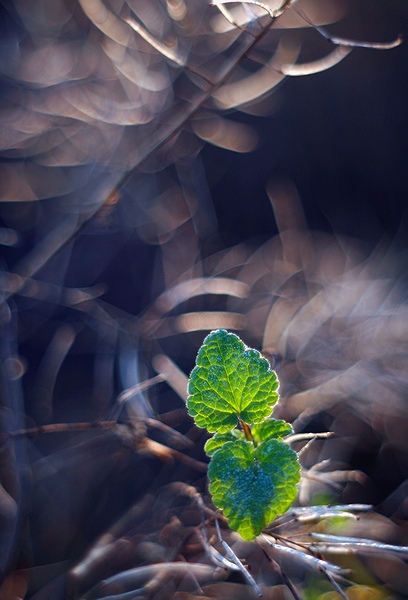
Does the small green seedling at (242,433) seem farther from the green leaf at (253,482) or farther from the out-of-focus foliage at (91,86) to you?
the out-of-focus foliage at (91,86)

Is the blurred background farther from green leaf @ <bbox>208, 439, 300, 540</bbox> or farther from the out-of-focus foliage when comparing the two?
green leaf @ <bbox>208, 439, 300, 540</bbox>

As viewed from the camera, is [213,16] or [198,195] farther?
[198,195]

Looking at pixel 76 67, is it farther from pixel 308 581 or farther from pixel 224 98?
pixel 308 581

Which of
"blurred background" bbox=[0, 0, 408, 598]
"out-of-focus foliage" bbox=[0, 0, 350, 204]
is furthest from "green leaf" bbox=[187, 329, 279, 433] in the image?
"out-of-focus foliage" bbox=[0, 0, 350, 204]

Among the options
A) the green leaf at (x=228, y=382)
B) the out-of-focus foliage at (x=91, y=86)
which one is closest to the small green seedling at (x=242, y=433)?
the green leaf at (x=228, y=382)

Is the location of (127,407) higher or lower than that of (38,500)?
higher

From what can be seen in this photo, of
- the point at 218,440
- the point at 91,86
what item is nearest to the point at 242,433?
the point at 218,440

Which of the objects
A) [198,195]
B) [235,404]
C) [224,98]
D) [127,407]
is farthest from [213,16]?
[235,404]

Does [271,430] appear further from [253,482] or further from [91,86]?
[91,86]
